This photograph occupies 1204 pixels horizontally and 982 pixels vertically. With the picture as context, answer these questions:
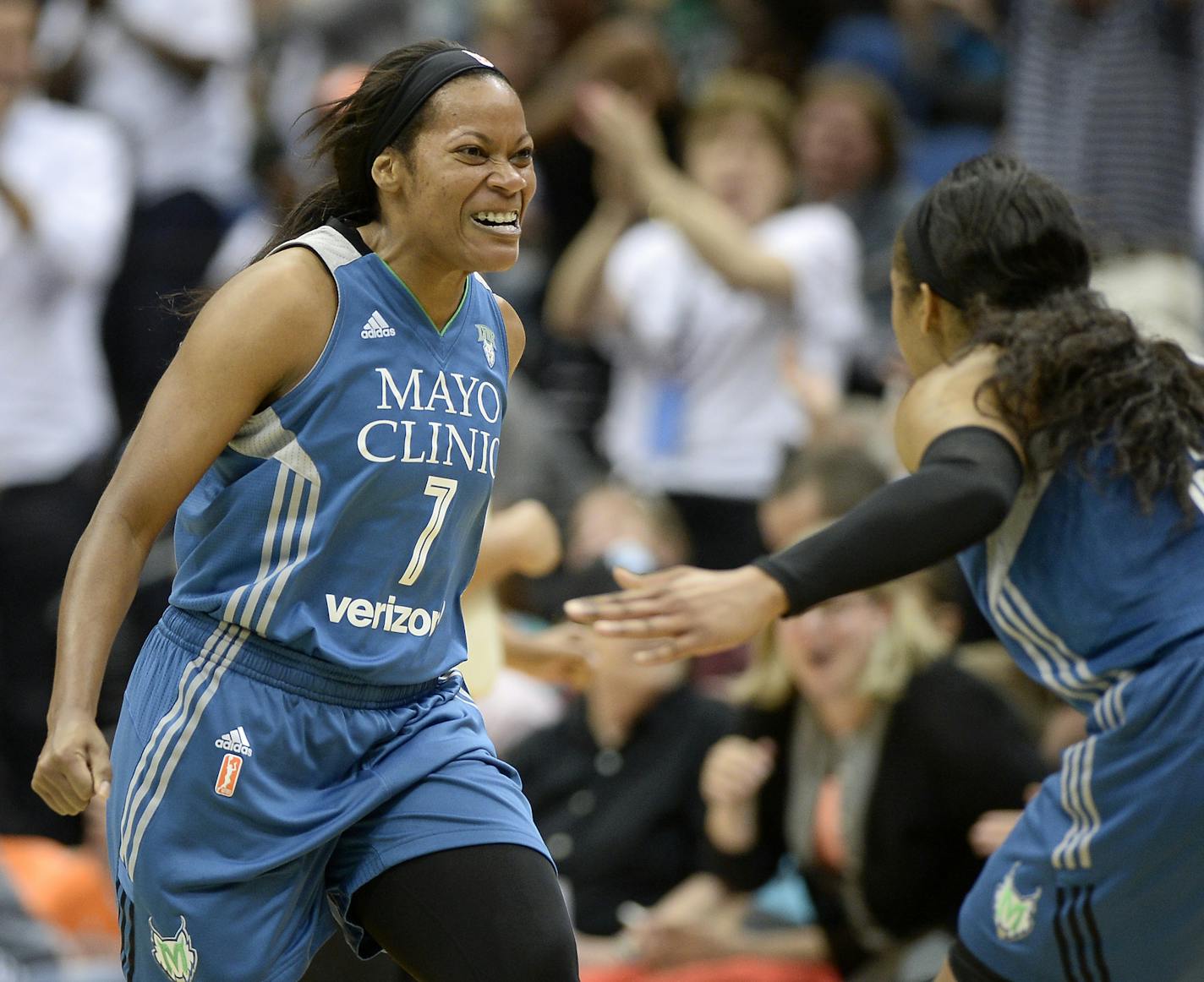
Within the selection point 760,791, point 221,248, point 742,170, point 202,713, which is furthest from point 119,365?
point 202,713

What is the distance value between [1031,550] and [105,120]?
614 cm

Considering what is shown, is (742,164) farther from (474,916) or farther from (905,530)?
(474,916)

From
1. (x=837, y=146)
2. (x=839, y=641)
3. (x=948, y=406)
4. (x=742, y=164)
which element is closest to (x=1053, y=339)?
(x=948, y=406)

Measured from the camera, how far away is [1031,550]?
11.3ft

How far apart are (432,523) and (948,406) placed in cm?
93

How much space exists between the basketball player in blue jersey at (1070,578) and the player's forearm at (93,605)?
0.75 meters

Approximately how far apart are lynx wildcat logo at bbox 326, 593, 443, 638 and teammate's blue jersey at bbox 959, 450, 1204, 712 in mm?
1089

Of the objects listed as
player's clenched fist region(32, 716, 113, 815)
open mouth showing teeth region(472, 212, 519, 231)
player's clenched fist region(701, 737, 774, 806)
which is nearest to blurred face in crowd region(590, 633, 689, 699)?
player's clenched fist region(701, 737, 774, 806)

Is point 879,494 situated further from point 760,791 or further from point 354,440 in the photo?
point 760,791

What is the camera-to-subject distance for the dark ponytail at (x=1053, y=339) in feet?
10.9

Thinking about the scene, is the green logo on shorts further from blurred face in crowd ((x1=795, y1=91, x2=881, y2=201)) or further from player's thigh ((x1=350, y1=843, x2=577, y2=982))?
blurred face in crowd ((x1=795, y1=91, x2=881, y2=201))

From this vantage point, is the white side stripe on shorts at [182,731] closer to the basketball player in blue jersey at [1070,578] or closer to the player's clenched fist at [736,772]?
the basketball player in blue jersey at [1070,578]

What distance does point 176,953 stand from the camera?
3.10 meters

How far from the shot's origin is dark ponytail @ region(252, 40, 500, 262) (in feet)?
10.6
